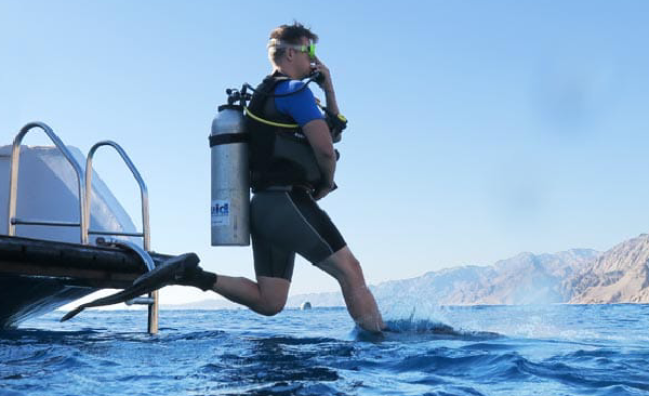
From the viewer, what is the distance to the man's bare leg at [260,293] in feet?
17.7

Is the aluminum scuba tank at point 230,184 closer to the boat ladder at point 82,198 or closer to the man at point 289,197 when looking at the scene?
the man at point 289,197

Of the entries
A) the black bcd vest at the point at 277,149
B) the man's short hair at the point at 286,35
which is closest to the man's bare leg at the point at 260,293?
the black bcd vest at the point at 277,149

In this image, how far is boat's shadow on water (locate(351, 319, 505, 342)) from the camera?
584cm

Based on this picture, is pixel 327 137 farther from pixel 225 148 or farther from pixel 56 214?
Result: pixel 56 214

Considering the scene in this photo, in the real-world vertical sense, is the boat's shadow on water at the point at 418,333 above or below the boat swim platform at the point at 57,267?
below

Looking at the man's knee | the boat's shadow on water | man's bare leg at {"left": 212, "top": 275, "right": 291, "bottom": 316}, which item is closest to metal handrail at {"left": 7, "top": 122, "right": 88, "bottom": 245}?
man's bare leg at {"left": 212, "top": 275, "right": 291, "bottom": 316}

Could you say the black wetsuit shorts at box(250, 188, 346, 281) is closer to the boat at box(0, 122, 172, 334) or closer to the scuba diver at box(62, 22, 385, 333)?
the scuba diver at box(62, 22, 385, 333)

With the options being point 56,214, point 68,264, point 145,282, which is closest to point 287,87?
point 145,282

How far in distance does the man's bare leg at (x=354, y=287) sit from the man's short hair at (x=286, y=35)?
1.57m

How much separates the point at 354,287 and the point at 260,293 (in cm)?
71

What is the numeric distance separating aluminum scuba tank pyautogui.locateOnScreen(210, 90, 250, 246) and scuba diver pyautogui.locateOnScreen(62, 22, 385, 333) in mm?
68

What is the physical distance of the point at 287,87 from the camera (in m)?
5.32

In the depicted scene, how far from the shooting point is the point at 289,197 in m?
5.41

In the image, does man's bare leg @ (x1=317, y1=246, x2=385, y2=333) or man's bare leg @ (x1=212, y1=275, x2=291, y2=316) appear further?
man's bare leg @ (x1=317, y1=246, x2=385, y2=333)
